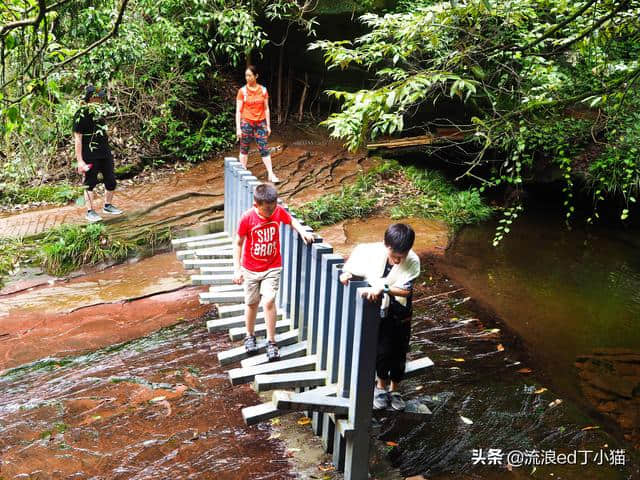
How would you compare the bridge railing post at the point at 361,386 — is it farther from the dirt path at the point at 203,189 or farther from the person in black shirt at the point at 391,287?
the dirt path at the point at 203,189

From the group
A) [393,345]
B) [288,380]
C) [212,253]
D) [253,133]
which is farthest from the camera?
[253,133]

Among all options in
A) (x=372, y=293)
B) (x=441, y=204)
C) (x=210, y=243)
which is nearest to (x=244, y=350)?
(x=372, y=293)

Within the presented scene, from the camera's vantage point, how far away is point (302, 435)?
4277mm

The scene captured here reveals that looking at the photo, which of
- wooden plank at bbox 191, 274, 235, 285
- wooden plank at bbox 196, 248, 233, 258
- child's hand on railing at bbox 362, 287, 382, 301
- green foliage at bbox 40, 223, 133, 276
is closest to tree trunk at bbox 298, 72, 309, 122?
green foliage at bbox 40, 223, 133, 276

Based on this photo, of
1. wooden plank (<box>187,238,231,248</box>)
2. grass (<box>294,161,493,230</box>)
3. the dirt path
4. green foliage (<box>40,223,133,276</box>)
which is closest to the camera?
wooden plank (<box>187,238,231,248</box>)

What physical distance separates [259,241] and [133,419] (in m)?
1.75

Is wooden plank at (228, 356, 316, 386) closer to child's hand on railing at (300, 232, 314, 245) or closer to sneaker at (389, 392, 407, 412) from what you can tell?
sneaker at (389, 392, 407, 412)

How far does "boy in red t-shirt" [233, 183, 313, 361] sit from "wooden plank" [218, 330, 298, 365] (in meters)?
0.05

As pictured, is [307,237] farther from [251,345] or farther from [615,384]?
[615,384]

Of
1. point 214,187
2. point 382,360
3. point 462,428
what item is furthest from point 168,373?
point 214,187

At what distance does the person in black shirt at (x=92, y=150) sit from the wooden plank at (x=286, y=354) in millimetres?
4396

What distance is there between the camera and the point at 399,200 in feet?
31.3

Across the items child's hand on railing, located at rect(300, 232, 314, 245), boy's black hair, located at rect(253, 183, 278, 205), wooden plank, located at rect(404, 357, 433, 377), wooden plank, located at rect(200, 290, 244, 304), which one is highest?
boy's black hair, located at rect(253, 183, 278, 205)

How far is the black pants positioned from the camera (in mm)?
3744
